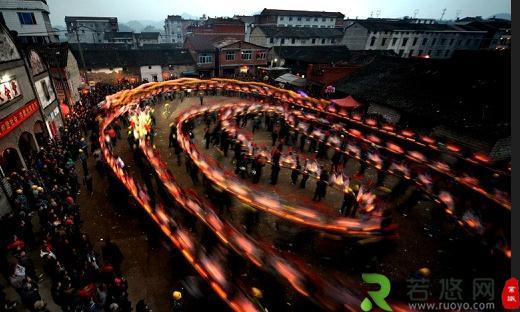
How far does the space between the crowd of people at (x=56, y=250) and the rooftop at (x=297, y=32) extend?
47.4 meters

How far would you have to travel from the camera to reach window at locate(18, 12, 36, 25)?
122ft

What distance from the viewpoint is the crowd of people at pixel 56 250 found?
7.57 meters

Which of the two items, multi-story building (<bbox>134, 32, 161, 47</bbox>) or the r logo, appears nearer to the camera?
the r logo

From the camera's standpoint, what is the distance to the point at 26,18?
124 feet

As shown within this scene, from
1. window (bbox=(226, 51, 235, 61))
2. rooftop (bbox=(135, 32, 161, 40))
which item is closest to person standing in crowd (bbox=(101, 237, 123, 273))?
window (bbox=(226, 51, 235, 61))

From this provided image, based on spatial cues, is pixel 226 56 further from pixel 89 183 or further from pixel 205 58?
pixel 89 183

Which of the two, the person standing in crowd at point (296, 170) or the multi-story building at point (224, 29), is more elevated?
the multi-story building at point (224, 29)

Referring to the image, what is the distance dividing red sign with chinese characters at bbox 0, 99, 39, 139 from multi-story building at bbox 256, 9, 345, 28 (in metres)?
64.4

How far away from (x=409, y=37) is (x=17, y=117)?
65.2 meters

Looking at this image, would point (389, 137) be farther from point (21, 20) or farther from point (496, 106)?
point (21, 20)

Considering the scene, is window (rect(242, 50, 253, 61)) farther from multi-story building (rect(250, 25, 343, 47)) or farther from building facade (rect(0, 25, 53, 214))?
building facade (rect(0, 25, 53, 214))

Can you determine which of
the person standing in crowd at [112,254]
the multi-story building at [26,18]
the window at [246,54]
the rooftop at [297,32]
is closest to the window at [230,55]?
the window at [246,54]

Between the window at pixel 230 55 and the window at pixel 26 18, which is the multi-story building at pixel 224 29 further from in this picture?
the window at pixel 26 18

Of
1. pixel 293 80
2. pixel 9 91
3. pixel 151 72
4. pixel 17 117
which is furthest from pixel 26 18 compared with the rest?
pixel 293 80
